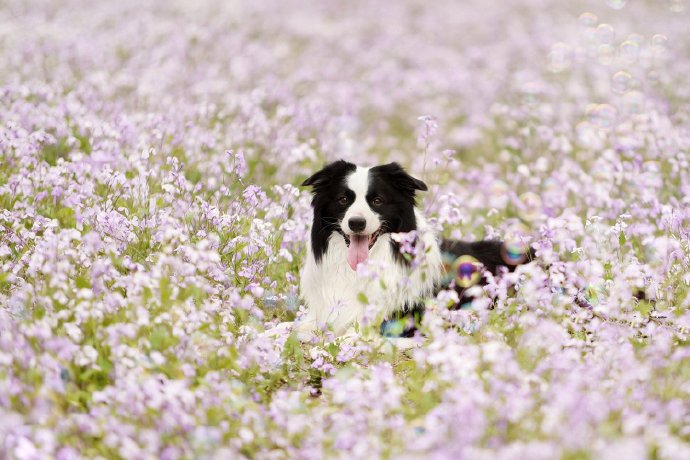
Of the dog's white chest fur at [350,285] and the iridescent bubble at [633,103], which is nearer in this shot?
the dog's white chest fur at [350,285]

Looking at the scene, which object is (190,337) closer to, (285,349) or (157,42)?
(285,349)

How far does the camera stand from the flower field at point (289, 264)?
3.02 meters

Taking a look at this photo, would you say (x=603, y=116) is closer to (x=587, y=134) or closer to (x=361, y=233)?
(x=587, y=134)

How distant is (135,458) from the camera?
8.98 feet

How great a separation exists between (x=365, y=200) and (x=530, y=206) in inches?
125

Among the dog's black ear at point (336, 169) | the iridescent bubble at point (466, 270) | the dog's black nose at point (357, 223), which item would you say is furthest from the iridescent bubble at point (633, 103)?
the dog's black nose at point (357, 223)

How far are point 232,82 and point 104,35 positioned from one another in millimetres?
3027

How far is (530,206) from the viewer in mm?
7762

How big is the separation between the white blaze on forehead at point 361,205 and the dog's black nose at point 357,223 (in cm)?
2

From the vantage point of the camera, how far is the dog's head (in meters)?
5.14

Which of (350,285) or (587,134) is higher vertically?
(587,134)

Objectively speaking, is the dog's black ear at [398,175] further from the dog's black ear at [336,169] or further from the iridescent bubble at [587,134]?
the iridescent bubble at [587,134]

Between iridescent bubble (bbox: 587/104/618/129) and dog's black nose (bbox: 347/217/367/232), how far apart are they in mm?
5838

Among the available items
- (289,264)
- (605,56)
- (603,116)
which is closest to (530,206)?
(289,264)
